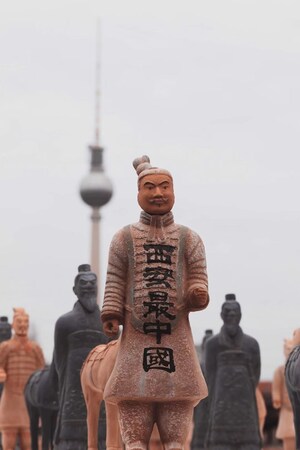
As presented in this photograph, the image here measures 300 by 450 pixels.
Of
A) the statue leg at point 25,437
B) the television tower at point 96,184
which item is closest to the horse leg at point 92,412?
the statue leg at point 25,437

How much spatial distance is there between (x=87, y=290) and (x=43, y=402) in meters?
1.70

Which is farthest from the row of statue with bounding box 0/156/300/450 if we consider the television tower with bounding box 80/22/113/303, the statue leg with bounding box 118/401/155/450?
the television tower with bounding box 80/22/113/303

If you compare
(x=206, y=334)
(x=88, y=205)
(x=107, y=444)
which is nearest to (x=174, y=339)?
(x=107, y=444)

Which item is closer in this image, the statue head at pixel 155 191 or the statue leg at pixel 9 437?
the statue head at pixel 155 191

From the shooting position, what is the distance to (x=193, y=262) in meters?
6.98

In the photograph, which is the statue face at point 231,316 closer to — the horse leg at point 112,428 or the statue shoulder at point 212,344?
the statue shoulder at point 212,344

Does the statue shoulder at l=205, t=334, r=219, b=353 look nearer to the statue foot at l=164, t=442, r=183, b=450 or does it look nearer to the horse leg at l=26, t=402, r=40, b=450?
the horse leg at l=26, t=402, r=40, b=450

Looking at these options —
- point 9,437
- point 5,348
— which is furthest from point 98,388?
point 9,437

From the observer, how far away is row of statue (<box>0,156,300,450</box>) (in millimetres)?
6867

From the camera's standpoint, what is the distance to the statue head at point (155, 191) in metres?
6.88

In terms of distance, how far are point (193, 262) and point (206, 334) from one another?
6.15 meters

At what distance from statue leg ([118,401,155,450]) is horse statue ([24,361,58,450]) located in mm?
3405

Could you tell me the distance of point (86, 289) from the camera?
365 inches

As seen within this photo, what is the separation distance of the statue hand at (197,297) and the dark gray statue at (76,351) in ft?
8.40
